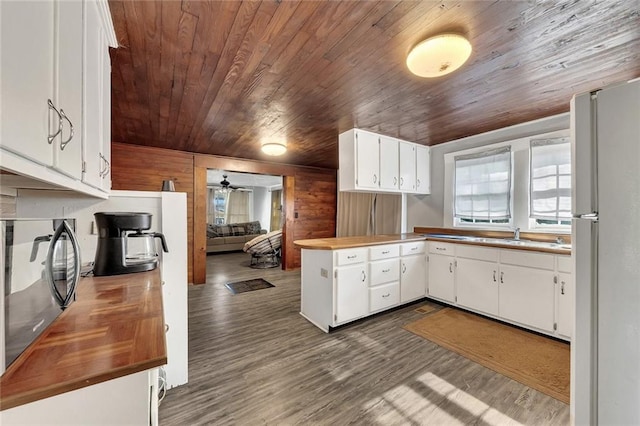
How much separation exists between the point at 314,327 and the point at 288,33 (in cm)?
264

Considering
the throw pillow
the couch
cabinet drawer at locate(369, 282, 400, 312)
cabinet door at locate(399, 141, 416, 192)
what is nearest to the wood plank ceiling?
cabinet door at locate(399, 141, 416, 192)

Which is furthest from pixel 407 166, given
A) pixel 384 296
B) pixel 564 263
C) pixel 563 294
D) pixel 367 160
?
pixel 563 294

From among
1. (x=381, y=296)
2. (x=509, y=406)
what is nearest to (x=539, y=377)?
(x=509, y=406)

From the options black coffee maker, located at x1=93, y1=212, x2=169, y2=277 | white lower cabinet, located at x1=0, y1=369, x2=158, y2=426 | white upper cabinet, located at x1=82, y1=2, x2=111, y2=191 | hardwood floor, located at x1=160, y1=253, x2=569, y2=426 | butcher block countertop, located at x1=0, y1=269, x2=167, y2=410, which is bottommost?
hardwood floor, located at x1=160, y1=253, x2=569, y2=426

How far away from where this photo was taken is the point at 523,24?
4.59 feet

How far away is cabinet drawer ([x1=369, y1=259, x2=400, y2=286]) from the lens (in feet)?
9.64

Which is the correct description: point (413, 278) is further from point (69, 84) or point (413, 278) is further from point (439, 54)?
point (69, 84)

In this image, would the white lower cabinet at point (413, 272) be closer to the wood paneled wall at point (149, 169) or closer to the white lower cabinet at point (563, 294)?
the white lower cabinet at point (563, 294)

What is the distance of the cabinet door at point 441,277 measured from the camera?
10.6 feet

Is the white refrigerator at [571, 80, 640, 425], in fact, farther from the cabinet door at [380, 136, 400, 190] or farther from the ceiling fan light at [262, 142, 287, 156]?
the ceiling fan light at [262, 142, 287, 156]

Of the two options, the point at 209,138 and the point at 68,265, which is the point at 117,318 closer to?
the point at 68,265

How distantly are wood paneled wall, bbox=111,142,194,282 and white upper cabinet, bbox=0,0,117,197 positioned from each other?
136 inches

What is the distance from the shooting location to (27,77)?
584 millimetres

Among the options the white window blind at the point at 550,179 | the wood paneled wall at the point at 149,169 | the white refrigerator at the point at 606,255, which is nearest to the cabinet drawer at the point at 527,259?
the white window blind at the point at 550,179
